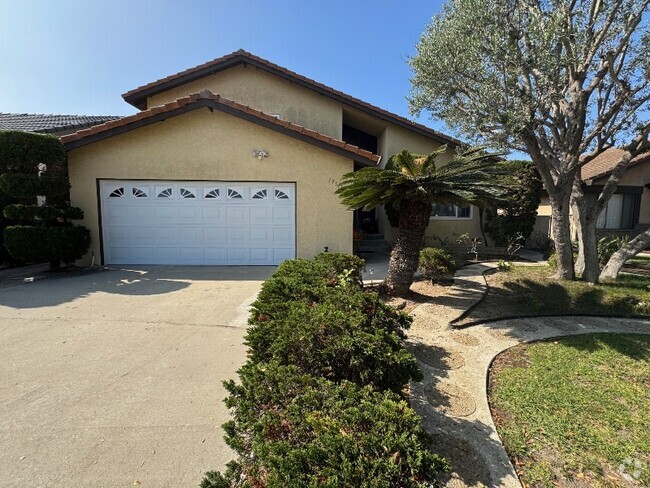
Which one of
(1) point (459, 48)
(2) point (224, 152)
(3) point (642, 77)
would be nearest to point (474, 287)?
(1) point (459, 48)

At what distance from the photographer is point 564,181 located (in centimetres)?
763

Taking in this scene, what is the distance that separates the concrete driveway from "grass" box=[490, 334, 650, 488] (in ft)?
9.04

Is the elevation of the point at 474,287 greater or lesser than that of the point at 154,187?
lesser

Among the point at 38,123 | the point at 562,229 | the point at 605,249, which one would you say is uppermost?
the point at 38,123

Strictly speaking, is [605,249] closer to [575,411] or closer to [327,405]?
[575,411]

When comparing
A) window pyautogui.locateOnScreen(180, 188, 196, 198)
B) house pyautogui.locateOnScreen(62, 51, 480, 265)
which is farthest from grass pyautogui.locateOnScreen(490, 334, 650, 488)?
window pyautogui.locateOnScreen(180, 188, 196, 198)

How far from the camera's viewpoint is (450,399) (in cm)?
372

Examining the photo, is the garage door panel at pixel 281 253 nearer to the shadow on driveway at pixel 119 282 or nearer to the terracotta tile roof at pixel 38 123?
the shadow on driveway at pixel 119 282

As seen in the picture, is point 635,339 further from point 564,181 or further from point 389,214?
point 389,214

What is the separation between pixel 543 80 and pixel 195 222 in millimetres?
9462

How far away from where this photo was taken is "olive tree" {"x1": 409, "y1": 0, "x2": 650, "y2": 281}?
248 inches

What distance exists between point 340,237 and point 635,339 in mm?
7186

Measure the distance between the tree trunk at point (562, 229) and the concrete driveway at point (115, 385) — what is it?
7293mm

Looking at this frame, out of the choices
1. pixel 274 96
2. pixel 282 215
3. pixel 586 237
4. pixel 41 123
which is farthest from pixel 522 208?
pixel 41 123
